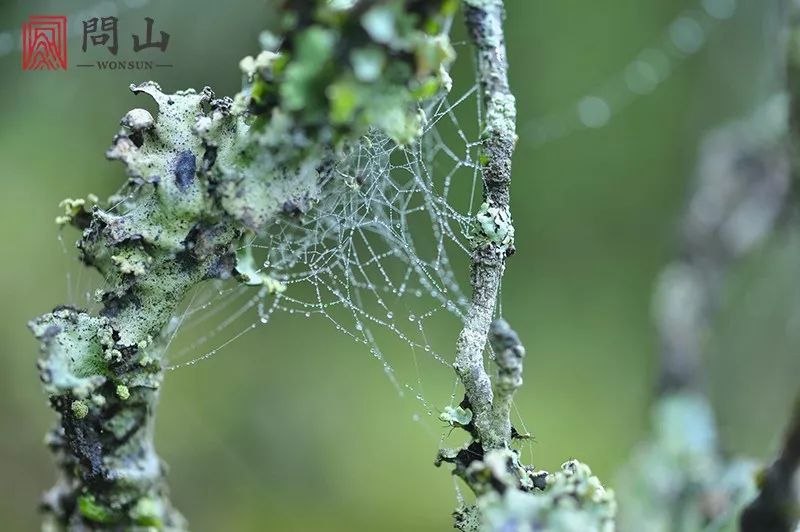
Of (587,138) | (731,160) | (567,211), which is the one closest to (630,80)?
(587,138)

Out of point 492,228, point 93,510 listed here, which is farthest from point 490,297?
point 93,510

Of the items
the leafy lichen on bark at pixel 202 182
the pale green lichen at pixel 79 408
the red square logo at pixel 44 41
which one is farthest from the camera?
the red square logo at pixel 44 41

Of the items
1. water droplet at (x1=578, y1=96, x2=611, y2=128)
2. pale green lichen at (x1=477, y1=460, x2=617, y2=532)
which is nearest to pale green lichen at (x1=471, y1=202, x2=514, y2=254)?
pale green lichen at (x1=477, y1=460, x2=617, y2=532)

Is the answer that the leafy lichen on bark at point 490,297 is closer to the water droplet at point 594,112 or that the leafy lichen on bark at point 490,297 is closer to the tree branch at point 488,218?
the tree branch at point 488,218

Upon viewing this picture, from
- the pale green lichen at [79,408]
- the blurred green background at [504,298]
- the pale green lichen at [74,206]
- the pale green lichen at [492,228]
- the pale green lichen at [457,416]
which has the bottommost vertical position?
the pale green lichen at [457,416]

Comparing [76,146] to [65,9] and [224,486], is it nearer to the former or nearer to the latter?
[65,9]

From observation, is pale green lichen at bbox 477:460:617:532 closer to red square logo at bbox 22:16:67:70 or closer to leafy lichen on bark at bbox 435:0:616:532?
leafy lichen on bark at bbox 435:0:616:532

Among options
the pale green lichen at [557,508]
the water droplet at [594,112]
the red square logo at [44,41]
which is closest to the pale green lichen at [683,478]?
the pale green lichen at [557,508]
